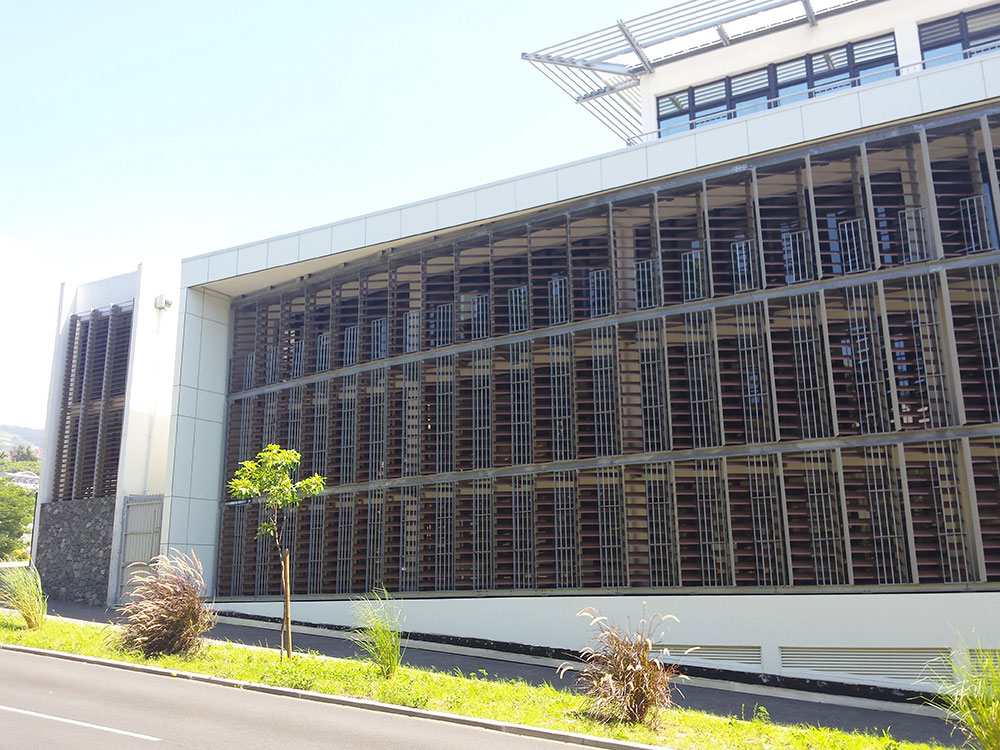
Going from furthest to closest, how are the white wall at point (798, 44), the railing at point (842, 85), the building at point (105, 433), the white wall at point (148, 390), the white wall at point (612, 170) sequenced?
the white wall at point (148, 390) → the building at point (105, 433) → the white wall at point (798, 44) → the railing at point (842, 85) → the white wall at point (612, 170)

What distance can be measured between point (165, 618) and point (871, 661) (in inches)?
440

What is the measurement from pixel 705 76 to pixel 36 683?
780 inches

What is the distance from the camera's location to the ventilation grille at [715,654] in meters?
14.2

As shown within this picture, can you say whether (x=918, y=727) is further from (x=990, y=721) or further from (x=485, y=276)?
(x=485, y=276)

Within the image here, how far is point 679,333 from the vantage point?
1633cm

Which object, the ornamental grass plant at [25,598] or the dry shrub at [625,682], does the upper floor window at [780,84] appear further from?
the ornamental grass plant at [25,598]

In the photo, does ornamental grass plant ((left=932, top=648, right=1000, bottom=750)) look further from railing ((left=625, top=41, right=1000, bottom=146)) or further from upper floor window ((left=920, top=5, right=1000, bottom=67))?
upper floor window ((left=920, top=5, right=1000, bottom=67))

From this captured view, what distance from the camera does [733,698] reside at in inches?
516

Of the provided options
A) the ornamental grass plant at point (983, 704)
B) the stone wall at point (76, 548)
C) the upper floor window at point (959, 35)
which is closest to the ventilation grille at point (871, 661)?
the ornamental grass plant at point (983, 704)

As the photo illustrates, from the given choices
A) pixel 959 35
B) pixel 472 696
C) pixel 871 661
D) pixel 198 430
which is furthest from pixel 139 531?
pixel 959 35

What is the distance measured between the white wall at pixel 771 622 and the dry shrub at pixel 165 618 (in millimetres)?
5571

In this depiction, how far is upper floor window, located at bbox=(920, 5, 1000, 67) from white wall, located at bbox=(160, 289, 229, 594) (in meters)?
18.9

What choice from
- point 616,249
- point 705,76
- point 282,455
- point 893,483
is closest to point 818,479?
point 893,483

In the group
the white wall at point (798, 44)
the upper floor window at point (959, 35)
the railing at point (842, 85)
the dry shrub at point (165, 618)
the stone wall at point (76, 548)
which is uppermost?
the white wall at point (798, 44)
